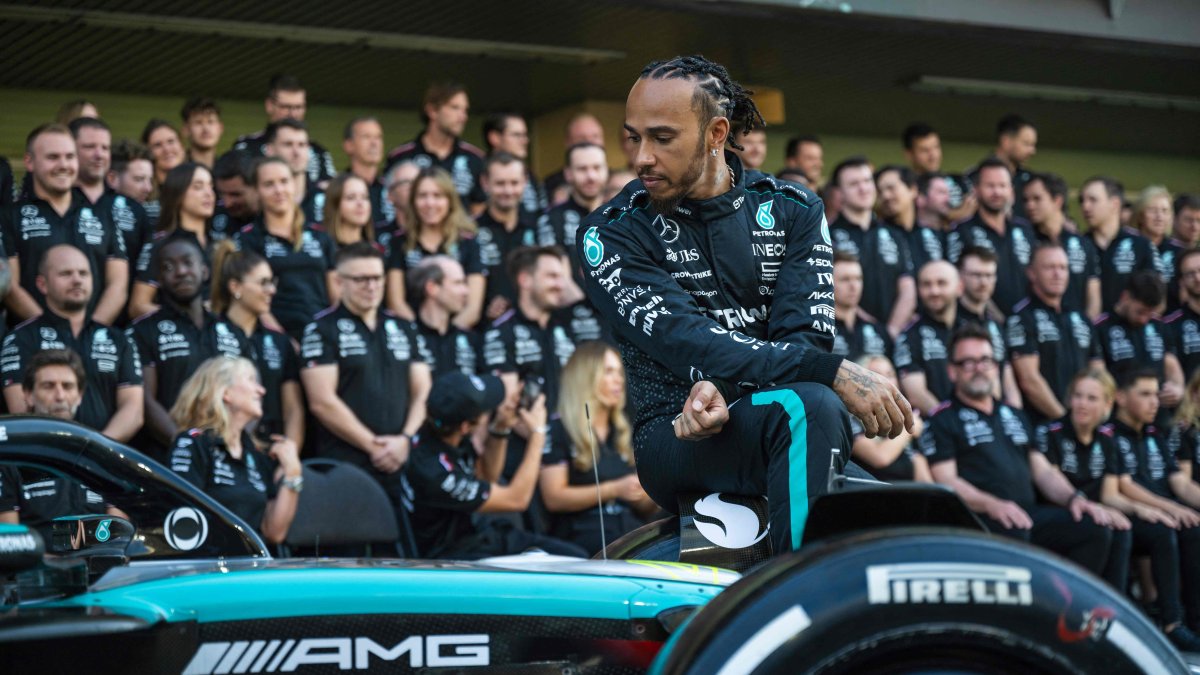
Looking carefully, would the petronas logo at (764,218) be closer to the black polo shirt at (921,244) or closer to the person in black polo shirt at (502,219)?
the person in black polo shirt at (502,219)

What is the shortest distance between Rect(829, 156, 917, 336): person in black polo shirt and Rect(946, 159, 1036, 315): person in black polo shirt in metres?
0.76

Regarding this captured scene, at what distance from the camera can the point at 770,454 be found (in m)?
3.11

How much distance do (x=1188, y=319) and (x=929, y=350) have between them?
8.39ft

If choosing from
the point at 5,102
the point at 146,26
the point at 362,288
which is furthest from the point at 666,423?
the point at 5,102

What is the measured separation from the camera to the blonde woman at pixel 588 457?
7.92 metres

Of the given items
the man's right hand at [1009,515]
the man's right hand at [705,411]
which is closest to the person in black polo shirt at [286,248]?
the man's right hand at [1009,515]

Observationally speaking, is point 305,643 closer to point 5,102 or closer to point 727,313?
point 727,313

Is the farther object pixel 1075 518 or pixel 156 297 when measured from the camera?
pixel 1075 518

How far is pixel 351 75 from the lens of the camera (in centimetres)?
1283

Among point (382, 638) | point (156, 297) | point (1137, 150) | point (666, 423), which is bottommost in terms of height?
point (382, 638)

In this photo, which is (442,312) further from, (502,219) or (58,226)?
(58,226)

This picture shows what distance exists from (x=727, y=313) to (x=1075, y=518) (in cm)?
633

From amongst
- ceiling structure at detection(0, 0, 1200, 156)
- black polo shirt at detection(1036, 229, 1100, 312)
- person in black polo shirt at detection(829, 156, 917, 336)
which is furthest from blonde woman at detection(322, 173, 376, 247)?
black polo shirt at detection(1036, 229, 1100, 312)

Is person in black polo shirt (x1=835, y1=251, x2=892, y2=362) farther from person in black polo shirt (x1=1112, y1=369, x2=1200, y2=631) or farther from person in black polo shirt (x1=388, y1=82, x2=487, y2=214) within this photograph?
person in black polo shirt (x1=388, y1=82, x2=487, y2=214)
